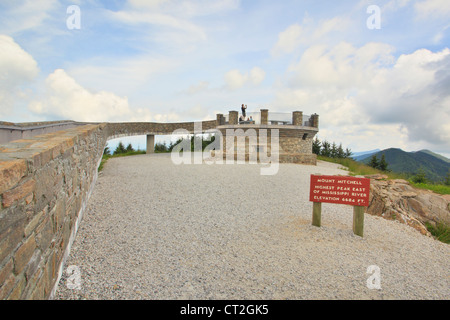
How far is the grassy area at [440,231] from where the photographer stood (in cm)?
793

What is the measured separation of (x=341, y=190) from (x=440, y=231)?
4.71 meters

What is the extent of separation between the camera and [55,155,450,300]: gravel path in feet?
13.1

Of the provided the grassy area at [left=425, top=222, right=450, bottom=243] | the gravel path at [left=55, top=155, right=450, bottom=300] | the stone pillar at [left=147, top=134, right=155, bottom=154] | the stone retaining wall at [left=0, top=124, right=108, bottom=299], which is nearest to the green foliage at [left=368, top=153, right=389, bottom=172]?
the grassy area at [left=425, top=222, right=450, bottom=243]

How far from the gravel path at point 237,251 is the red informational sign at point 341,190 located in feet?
2.68

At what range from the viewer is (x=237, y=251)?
5.24m

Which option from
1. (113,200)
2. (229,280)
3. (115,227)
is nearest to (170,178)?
(113,200)

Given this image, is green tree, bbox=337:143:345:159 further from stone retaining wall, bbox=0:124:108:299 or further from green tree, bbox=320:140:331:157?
stone retaining wall, bbox=0:124:108:299

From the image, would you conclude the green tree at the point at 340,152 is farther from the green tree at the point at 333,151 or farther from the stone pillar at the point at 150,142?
the stone pillar at the point at 150,142

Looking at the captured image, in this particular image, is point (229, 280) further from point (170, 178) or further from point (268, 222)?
point (170, 178)

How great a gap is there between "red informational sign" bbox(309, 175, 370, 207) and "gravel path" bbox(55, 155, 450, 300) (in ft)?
2.68

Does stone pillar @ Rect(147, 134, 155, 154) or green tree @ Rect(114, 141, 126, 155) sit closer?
stone pillar @ Rect(147, 134, 155, 154)

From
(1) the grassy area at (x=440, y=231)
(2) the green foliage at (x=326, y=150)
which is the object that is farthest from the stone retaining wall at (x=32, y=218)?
(2) the green foliage at (x=326, y=150)

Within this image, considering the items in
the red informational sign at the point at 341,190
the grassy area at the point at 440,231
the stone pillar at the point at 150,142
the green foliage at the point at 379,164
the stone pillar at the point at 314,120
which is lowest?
the grassy area at the point at 440,231
